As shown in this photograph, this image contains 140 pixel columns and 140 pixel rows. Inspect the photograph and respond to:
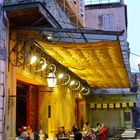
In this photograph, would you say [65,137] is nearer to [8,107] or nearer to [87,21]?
[8,107]

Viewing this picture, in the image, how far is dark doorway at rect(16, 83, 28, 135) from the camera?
1423 cm

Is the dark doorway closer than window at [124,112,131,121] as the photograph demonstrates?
Yes

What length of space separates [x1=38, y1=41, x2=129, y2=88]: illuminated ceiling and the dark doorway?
177 cm

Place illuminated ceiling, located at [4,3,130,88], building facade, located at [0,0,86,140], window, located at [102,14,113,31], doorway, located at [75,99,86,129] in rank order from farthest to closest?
1. window, located at [102,14,113,31]
2. doorway, located at [75,99,86,129]
3. illuminated ceiling, located at [4,3,130,88]
4. building facade, located at [0,0,86,140]

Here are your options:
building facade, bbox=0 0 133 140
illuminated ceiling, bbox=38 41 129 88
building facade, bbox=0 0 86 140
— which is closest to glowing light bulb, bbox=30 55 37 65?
building facade, bbox=0 0 133 140

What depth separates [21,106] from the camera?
14547 mm

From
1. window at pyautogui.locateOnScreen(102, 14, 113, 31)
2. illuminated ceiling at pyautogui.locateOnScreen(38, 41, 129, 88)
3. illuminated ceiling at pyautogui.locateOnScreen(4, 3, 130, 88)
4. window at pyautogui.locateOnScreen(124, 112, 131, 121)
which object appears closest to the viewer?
illuminated ceiling at pyautogui.locateOnScreen(4, 3, 130, 88)

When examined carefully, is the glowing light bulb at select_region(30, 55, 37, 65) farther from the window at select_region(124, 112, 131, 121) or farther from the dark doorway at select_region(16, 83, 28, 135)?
the window at select_region(124, 112, 131, 121)

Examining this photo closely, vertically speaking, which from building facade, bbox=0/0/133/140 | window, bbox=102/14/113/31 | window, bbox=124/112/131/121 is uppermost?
window, bbox=102/14/113/31

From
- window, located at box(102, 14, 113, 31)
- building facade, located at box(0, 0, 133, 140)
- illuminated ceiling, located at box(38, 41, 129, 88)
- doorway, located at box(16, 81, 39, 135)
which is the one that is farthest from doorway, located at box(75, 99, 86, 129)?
doorway, located at box(16, 81, 39, 135)

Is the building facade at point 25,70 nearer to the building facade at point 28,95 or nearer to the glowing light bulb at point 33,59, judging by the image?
the building facade at point 28,95

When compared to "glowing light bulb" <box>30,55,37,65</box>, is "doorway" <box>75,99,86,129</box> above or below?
below

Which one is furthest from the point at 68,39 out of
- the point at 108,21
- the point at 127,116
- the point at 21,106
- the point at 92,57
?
the point at 108,21

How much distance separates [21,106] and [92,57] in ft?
11.1
